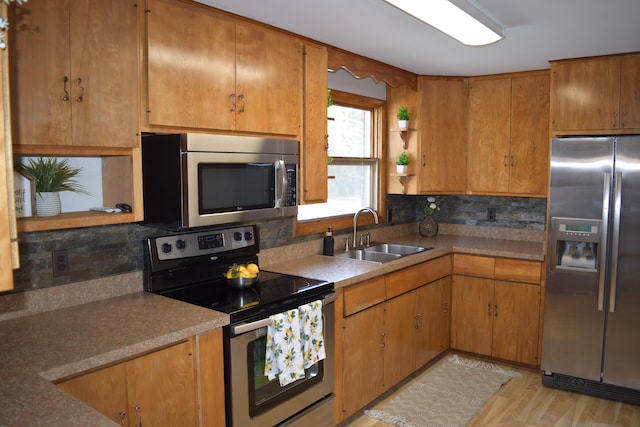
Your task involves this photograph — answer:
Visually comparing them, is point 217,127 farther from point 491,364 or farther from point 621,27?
point 491,364

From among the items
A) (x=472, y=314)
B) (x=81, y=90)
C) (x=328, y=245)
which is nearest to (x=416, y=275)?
(x=328, y=245)

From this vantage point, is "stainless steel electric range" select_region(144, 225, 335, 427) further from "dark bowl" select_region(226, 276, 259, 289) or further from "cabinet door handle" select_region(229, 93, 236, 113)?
"cabinet door handle" select_region(229, 93, 236, 113)

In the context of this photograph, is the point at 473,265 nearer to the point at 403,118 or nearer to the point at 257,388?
the point at 403,118

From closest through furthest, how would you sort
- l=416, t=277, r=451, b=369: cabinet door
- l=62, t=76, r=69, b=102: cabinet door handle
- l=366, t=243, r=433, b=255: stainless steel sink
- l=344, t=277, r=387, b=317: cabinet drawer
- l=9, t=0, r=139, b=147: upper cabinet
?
1. l=9, t=0, r=139, b=147: upper cabinet
2. l=62, t=76, r=69, b=102: cabinet door handle
3. l=344, t=277, r=387, b=317: cabinet drawer
4. l=416, t=277, r=451, b=369: cabinet door
5. l=366, t=243, r=433, b=255: stainless steel sink

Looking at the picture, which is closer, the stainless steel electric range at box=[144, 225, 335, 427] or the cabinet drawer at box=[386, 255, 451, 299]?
the stainless steel electric range at box=[144, 225, 335, 427]

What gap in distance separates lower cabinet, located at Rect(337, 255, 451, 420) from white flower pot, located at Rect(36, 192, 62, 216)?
1.56m

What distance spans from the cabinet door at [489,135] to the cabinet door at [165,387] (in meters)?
3.09

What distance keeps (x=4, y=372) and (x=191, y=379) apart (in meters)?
A: 0.68

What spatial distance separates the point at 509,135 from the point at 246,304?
9.44ft

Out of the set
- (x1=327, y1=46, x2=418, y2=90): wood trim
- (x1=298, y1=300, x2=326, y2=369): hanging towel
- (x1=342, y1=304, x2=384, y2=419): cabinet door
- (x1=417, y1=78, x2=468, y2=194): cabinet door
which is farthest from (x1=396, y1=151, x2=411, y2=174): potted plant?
(x1=298, y1=300, x2=326, y2=369): hanging towel

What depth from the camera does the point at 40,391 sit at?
1.46 meters

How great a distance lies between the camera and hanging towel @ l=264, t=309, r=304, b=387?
236 cm

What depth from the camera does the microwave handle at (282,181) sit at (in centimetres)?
277

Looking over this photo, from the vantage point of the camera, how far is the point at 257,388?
92.5 inches
